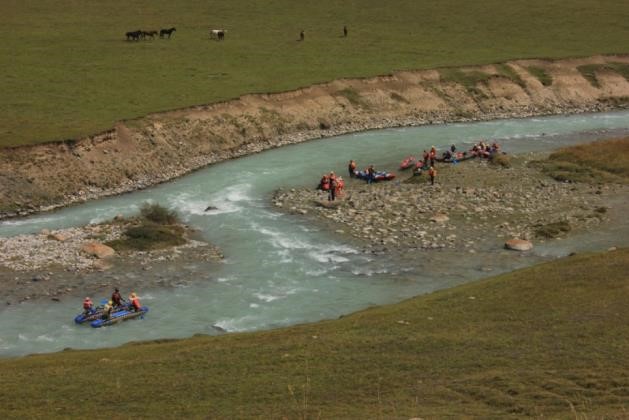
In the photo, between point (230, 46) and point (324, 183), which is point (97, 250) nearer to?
point (324, 183)

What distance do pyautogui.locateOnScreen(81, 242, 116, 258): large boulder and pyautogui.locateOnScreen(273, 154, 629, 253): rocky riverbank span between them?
11.2m

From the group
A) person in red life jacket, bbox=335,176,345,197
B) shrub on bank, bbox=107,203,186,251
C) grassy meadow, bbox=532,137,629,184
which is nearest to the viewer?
shrub on bank, bbox=107,203,186,251

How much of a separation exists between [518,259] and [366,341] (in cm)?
1607

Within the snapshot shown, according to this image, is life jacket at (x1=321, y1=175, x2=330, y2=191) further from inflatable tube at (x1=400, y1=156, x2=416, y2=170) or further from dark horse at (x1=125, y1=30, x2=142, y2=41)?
dark horse at (x1=125, y1=30, x2=142, y2=41)

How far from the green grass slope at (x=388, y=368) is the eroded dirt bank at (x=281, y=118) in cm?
2437

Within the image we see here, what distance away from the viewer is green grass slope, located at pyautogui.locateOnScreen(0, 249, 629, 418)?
26781mm

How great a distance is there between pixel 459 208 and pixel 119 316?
2158 centimetres

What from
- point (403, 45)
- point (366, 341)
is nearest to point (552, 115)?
point (403, 45)

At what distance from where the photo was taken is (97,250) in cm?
4716

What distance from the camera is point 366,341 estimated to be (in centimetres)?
3272

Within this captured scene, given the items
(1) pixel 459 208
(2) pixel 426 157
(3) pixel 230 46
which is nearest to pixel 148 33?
(3) pixel 230 46

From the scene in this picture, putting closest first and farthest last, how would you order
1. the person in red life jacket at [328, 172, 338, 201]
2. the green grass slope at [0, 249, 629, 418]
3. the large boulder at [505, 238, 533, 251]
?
1. the green grass slope at [0, 249, 629, 418]
2. the large boulder at [505, 238, 533, 251]
3. the person in red life jacket at [328, 172, 338, 201]

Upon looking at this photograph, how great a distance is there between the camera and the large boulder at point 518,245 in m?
47.9

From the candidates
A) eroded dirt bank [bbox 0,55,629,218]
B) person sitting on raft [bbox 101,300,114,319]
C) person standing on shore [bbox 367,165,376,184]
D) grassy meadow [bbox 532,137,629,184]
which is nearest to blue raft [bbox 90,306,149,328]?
person sitting on raft [bbox 101,300,114,319]
